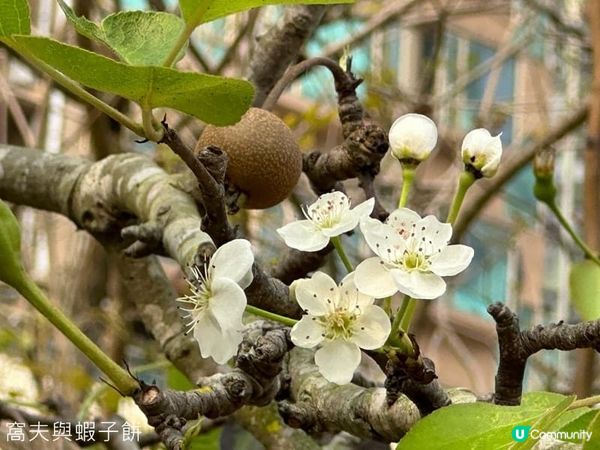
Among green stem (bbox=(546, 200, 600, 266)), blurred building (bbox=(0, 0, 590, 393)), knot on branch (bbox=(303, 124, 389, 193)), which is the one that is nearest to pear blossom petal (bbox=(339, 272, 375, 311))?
knot on branch (bbox=(303, 124, 389, 193))

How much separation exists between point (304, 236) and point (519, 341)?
141 millimetres

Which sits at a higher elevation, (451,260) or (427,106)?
(451,260)

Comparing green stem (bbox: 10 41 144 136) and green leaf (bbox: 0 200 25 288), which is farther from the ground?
green stem (bbox: 10 41 144 136)

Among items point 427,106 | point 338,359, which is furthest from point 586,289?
point 427,106

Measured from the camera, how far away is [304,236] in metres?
0.57

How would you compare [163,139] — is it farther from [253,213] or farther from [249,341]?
[253,213]

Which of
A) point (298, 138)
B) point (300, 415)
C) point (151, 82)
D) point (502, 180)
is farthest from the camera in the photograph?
point (298, 138)

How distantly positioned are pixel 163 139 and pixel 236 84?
0.16 ft

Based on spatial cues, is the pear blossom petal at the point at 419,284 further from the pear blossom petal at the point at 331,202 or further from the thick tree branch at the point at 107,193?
the thick tree branch at the point at 107,193

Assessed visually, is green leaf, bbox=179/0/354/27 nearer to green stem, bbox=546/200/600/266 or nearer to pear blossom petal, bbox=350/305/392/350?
pear blossom petal, bbox=350/305/392/350

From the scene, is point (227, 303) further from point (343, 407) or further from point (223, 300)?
point (343, 407)

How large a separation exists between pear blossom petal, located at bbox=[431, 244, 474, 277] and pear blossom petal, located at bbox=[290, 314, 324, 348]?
0.24 ft

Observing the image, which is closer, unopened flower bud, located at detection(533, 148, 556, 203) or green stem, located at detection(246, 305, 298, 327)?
green stem, located at detection(246, 305, 298, 327)

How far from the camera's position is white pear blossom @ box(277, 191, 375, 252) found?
21.6 inches
